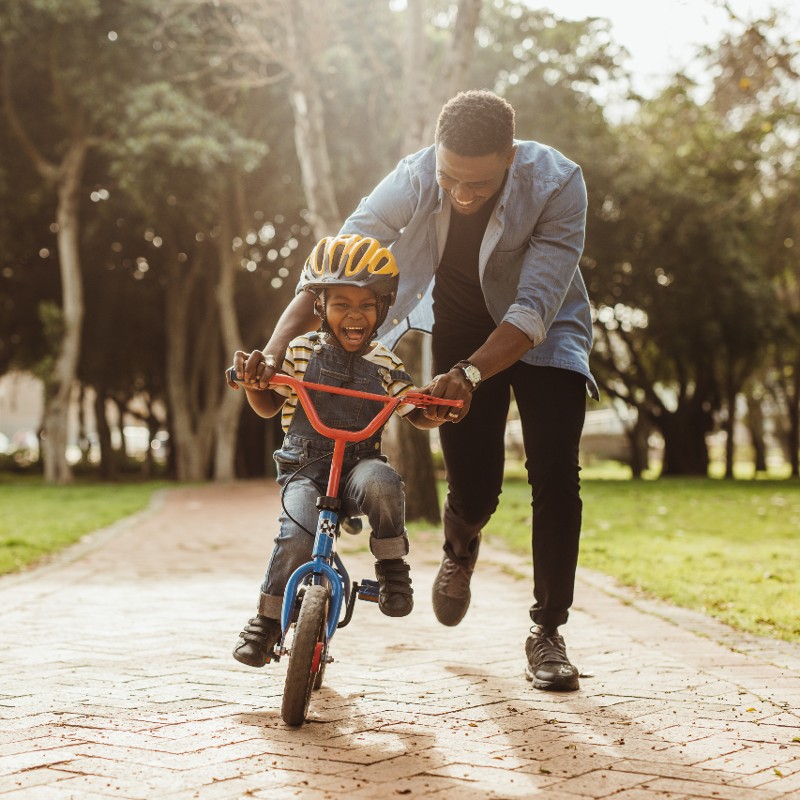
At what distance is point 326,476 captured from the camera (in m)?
3.79

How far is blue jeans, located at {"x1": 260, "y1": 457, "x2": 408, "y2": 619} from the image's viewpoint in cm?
359

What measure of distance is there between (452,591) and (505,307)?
1253 millimetres

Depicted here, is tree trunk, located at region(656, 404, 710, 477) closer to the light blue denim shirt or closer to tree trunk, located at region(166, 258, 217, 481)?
tree trunk, located at region(166, 258, 217, 481)

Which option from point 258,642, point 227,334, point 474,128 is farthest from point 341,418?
point 227,334

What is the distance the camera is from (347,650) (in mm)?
4789

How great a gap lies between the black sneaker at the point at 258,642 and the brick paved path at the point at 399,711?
179mm

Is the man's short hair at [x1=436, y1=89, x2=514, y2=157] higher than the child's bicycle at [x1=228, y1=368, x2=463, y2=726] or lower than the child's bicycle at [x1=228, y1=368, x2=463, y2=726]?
higher

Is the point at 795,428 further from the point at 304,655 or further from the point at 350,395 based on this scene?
the point at 304,655

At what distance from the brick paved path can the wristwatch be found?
108cm

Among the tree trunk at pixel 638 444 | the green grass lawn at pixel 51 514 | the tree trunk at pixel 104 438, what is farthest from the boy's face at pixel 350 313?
the tree trunk at pixel 104 438

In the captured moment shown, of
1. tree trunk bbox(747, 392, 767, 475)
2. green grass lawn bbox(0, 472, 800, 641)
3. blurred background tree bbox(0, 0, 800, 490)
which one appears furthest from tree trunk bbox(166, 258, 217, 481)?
tree trunk bbox(747, 392, 767, 475)

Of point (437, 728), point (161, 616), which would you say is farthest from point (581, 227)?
point (161, 616)

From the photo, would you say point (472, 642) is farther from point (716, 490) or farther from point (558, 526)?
point (716, 490)

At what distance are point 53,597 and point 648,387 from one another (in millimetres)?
23116
